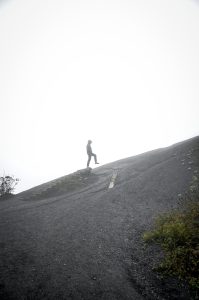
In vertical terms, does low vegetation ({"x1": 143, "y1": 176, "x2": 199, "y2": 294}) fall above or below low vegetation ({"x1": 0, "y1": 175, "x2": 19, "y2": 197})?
below

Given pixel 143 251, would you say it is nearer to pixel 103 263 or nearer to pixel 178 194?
pixel 103 263

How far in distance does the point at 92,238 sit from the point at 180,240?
356 centimetres

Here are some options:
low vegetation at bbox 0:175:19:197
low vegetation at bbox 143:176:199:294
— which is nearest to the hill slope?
low vegetation at bbox 143:176:199:294

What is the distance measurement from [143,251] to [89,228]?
3.06 metres


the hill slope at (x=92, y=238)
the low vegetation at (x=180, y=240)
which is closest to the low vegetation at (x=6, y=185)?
the hill slope at (x=92, y=238)

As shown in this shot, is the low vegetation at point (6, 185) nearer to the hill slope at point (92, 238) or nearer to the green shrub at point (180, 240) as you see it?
the hill slope at point (92, 238)

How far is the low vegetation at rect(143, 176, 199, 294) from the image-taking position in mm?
7242

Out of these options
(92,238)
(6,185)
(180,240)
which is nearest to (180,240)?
(180,240)

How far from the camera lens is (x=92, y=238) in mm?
10086

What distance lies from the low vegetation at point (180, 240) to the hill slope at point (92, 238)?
0.43m

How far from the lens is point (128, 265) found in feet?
26.9

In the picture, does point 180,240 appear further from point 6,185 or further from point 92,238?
point 6,185

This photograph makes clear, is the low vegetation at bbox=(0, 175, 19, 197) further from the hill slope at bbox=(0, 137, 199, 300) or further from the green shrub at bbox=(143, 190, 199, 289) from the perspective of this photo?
the green shrub at bbox=(143, 190, 199, 289)

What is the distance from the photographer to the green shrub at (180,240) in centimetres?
725
